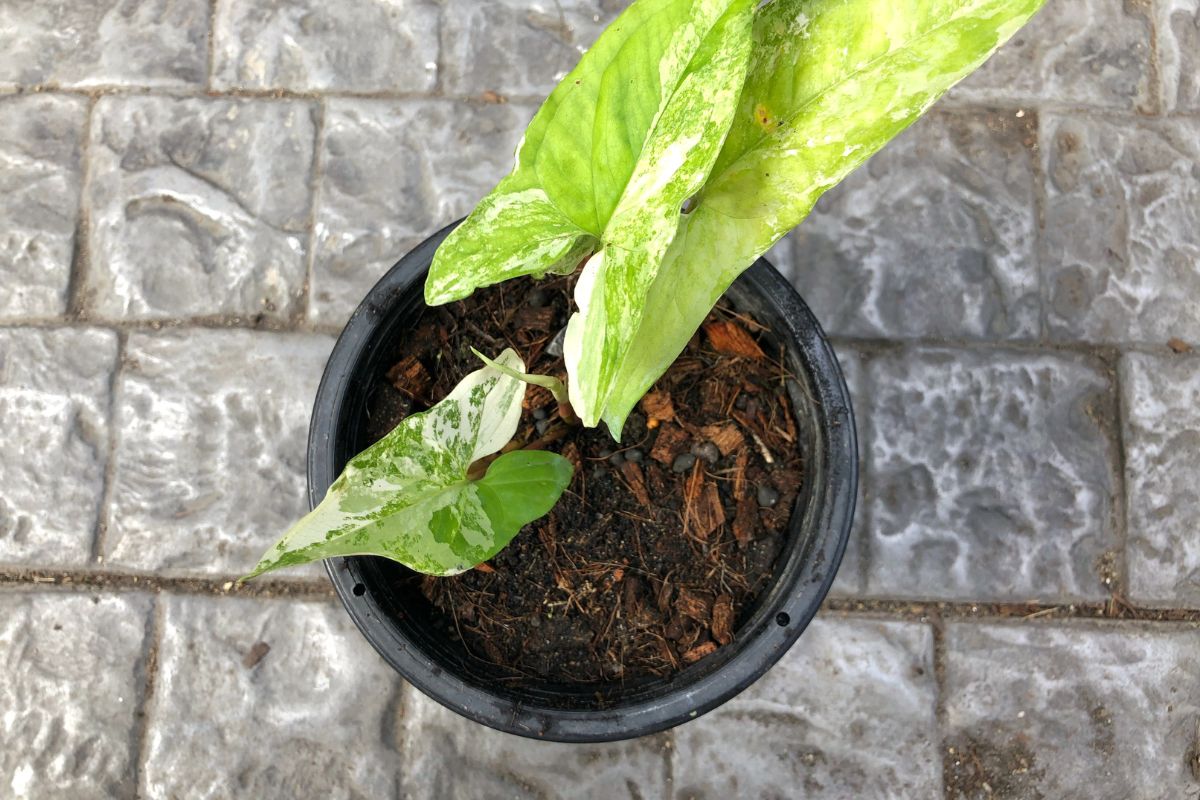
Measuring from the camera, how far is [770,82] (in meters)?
0.62

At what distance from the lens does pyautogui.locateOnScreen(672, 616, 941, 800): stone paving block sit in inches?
47.4

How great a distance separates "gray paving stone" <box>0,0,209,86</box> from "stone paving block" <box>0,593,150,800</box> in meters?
0.79

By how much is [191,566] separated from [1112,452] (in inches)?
52.6

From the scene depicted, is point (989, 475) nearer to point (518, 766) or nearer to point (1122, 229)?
point (1122, 229)

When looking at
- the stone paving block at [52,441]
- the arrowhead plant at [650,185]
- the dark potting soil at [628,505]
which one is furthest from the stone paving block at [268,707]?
the arrowhead plant at [650,185]

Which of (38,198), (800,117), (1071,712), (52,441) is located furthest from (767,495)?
(38,198)

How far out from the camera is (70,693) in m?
1.22

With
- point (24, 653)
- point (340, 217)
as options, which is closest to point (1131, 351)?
point (340, 217)

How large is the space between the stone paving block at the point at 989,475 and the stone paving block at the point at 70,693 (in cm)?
105

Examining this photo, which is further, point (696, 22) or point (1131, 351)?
point (1131, 351)

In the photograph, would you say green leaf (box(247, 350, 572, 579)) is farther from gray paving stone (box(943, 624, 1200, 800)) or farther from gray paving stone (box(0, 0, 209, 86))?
gray paving stone (box(0, 0, 209, 86))

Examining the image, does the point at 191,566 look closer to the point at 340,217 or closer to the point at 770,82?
the point at 340,217

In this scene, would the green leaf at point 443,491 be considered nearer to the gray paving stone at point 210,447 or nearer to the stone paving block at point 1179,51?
the gray paving stone at point 210,447

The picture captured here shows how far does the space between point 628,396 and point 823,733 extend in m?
0.78
